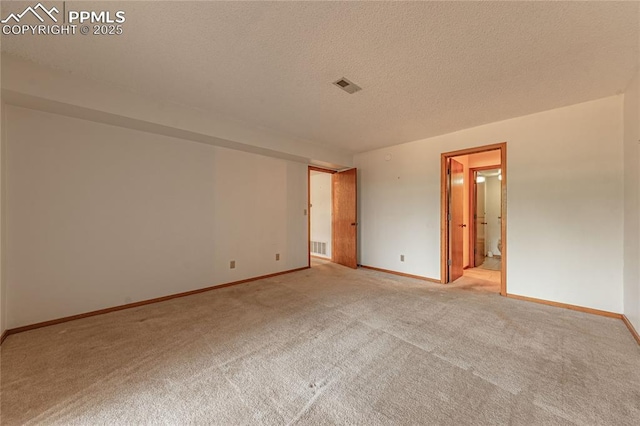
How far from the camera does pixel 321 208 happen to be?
254 inches

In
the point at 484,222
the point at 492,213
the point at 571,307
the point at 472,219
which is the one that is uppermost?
the point at 492,213

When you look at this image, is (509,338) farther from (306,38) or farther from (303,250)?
(303,250)

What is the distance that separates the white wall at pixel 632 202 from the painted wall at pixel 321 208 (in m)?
4.71

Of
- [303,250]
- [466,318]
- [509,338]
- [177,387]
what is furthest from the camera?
[303,250]

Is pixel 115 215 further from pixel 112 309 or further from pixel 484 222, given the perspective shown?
pixel 484 222

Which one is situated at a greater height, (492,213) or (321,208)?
(321,208)

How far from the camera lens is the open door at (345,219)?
16.7 ft

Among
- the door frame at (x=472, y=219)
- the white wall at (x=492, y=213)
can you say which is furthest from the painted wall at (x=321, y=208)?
the white wall at (x=492, y=213)

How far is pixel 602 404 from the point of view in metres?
1.42

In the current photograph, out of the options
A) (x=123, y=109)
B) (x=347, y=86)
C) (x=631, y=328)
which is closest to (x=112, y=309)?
(x=123, y=109)

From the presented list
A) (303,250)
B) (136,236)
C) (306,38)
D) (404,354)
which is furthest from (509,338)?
(136,236)

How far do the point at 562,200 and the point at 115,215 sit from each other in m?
5.45

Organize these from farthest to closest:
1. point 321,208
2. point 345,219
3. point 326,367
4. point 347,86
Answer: point 321,208, point 345,219, point 347,86, point 326,367

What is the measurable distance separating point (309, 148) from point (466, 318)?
3450 millimetres
